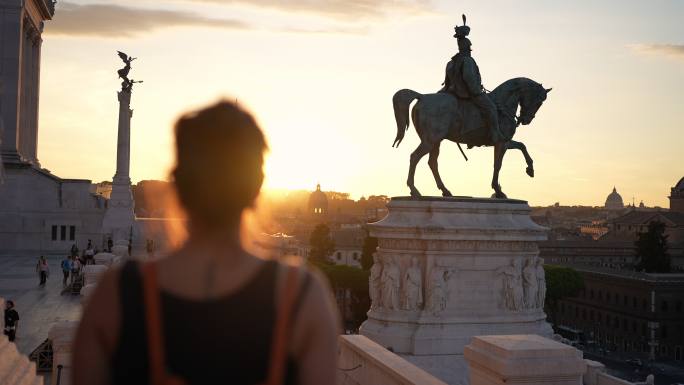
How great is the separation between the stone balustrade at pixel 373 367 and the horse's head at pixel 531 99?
9237mm

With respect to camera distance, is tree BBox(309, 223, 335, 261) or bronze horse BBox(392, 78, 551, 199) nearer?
bronze horse BBox(392, 78, 551, 199)

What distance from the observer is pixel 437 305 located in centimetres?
A: 1806

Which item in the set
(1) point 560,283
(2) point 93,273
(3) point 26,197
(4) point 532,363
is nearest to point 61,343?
(4) point 532,363

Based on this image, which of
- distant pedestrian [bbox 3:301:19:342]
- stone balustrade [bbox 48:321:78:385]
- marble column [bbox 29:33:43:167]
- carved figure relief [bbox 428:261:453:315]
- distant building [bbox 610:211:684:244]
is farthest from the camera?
distant building [bbox 610:211:684:244]

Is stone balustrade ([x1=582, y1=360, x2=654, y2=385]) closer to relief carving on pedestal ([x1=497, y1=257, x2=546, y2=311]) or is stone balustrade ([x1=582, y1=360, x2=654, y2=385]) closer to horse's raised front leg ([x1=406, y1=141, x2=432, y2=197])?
relief carving on pedestal ([x1=497, y1=257, x2=546, y2=311])

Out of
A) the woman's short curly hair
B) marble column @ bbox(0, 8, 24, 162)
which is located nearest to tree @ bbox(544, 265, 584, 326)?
marble column @ bbox(0, 8, 24, 162)

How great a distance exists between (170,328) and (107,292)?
0.19 m

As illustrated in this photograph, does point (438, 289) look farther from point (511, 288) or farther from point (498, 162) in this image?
point (498, 162)

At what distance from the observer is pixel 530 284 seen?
1873 centimetres

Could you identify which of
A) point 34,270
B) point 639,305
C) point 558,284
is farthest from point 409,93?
point 639,305

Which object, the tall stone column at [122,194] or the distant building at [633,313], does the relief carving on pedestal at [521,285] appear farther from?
the distant building at [633,313]

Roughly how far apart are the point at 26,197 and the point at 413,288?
27248 millimetres

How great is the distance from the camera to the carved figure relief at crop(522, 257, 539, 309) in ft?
61.4

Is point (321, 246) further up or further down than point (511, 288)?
further down
